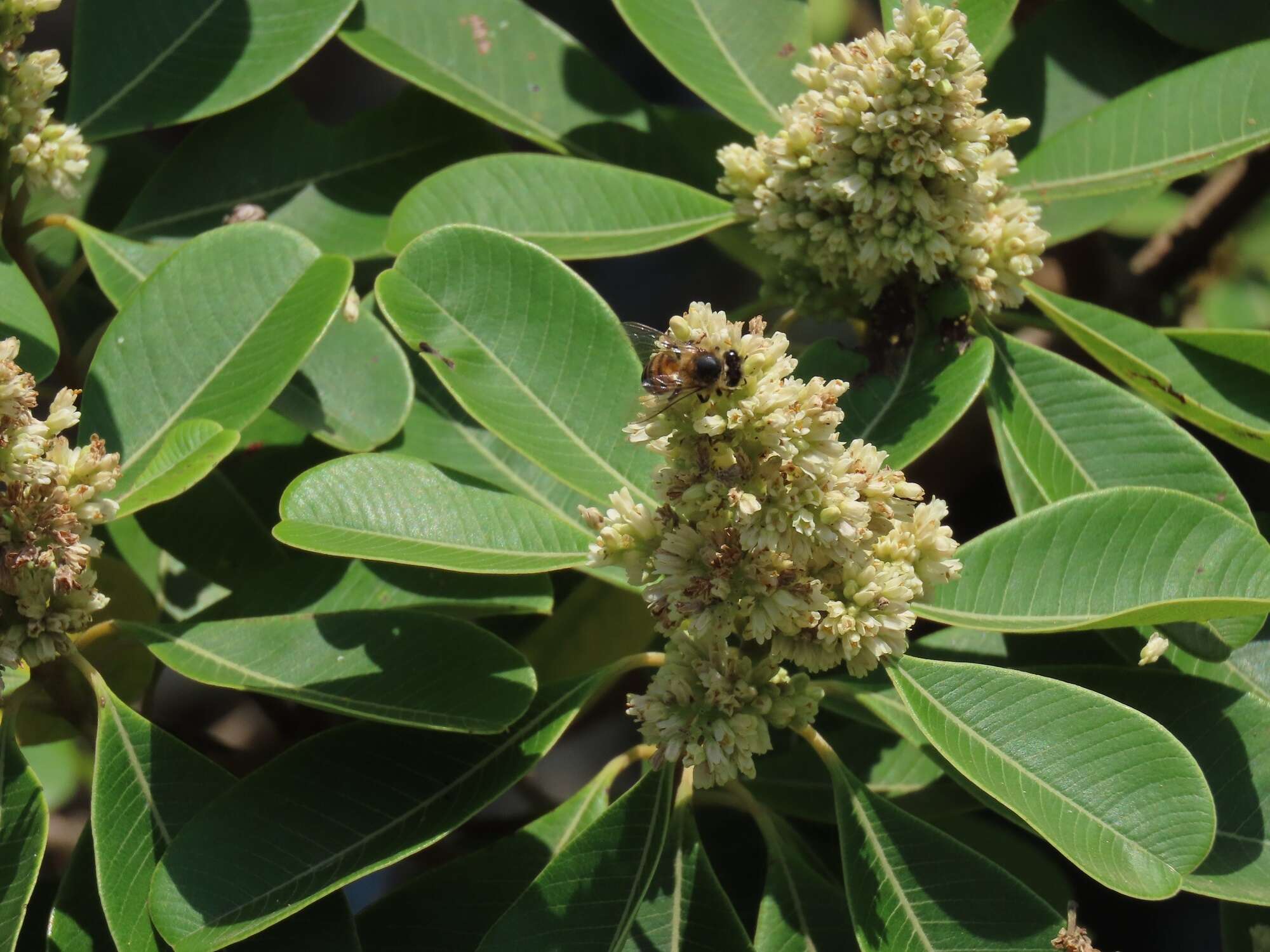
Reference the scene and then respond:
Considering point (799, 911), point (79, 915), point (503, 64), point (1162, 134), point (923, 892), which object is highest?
point (1162, 134)

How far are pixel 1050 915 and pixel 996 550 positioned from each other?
56 cm

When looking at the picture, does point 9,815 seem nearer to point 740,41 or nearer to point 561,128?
point 561,128

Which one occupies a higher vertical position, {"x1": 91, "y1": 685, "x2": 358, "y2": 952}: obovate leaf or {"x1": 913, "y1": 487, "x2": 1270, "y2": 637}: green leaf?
{"x1": 913, "y1": 487, "x2": 1270, "y2": 637}: green leaf

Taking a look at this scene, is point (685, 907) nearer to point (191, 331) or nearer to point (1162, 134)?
point (191, 331)

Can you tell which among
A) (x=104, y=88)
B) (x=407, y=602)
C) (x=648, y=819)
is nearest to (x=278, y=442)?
(x=407, y=602)

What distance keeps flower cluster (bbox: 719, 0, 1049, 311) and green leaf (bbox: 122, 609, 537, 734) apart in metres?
0.94

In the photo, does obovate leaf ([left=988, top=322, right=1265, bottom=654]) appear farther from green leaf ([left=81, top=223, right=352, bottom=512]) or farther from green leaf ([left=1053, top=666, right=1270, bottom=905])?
green leaf ([left=81, top=223, right=352, bottom=512])

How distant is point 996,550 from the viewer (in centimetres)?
199

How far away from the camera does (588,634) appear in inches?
100.0

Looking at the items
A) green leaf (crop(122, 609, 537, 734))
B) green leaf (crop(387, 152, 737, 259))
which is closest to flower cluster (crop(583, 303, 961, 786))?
green leaf (crop(122, 609, 537, 734))

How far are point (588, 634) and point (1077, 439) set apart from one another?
103cm

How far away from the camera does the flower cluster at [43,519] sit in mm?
1767

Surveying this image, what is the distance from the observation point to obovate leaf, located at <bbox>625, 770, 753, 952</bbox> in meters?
1.90

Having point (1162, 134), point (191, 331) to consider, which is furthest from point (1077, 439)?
point (191, 331)
